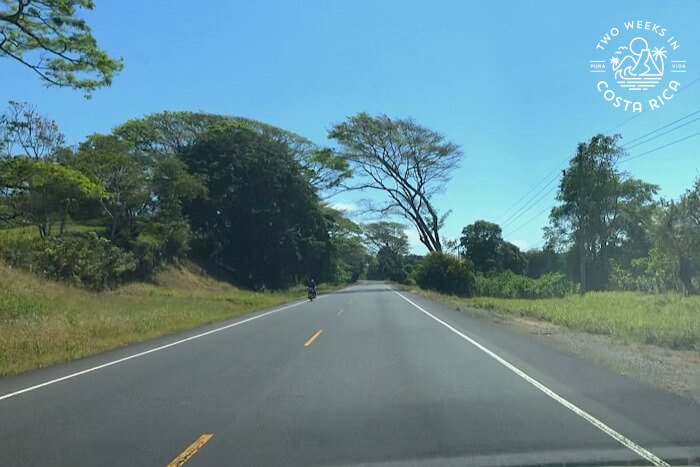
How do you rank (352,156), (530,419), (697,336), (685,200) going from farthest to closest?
1. (352,156)
2. (685,200)
3. (697,336)
4. (530,419)

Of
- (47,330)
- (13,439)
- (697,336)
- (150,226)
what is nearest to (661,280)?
(697,336)

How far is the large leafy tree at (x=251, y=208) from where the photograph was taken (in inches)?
2212

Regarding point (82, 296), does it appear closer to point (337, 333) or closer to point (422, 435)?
point (337, 333)

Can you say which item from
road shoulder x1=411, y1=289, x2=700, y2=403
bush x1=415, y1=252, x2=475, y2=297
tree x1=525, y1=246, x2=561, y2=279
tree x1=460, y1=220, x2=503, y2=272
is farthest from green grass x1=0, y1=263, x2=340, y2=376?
tree x1=525, y1=246, x2=561, y2=279

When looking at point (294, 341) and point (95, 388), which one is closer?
point (95, 388)

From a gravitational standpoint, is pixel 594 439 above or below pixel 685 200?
below

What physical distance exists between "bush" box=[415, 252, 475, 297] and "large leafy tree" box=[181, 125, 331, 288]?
12857 mm

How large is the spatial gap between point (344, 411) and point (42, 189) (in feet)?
108

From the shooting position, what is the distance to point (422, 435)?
6438 millimetres

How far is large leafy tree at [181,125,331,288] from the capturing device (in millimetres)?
56188

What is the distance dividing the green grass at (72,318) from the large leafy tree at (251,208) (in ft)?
66.8

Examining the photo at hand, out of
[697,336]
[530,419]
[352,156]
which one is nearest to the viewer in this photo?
[530,419]

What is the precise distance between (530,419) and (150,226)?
4315 cm

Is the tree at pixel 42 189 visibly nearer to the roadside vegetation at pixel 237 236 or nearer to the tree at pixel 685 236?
the roadside vegetation at pixel 237 236
